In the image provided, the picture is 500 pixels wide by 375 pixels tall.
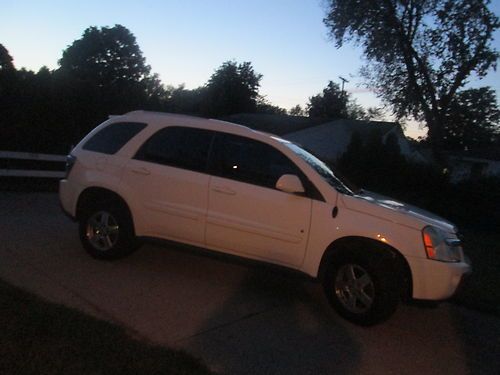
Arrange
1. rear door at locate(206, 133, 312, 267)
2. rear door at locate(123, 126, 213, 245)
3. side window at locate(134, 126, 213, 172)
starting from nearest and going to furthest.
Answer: rear door at locate(206, 133, 312, 267)
rear door at locate(123, 126, 213, 245)
side window at locate(134, 126, 213, 172)

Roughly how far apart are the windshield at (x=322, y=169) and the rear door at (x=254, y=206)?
26cm

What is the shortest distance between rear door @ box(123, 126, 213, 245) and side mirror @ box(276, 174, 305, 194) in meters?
0.93

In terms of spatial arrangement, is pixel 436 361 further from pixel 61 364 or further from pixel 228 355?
pixel 61 364

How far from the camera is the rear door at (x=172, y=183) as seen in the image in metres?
5.84

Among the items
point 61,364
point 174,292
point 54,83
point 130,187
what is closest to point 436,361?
point 174,292

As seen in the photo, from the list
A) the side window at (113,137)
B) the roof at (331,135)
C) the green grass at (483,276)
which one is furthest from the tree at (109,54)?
the side window at (113,137)

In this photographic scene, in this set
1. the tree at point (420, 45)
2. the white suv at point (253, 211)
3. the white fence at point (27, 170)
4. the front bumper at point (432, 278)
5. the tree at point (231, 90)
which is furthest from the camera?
the tree at point (231, 90)

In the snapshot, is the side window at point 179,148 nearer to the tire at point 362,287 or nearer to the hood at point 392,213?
the hood at point 392,213

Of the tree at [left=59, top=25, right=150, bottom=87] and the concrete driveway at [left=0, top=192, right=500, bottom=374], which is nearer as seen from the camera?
the concrete driveway at [left=0, top=192, right=500, bottom=374]

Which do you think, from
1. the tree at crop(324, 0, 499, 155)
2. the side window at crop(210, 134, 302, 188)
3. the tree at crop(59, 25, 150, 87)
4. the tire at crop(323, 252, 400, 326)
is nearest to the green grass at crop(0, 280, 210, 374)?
the tire at crop(323, 252, 400, 326)

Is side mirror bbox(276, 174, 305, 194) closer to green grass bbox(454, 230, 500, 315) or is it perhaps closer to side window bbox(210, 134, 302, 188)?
side window bbox(210, 134, 302, 188)

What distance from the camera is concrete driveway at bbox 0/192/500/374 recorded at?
4.30 metres

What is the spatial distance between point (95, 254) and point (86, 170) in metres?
1.03

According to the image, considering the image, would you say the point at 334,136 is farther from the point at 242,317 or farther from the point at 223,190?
the point at 242,317
